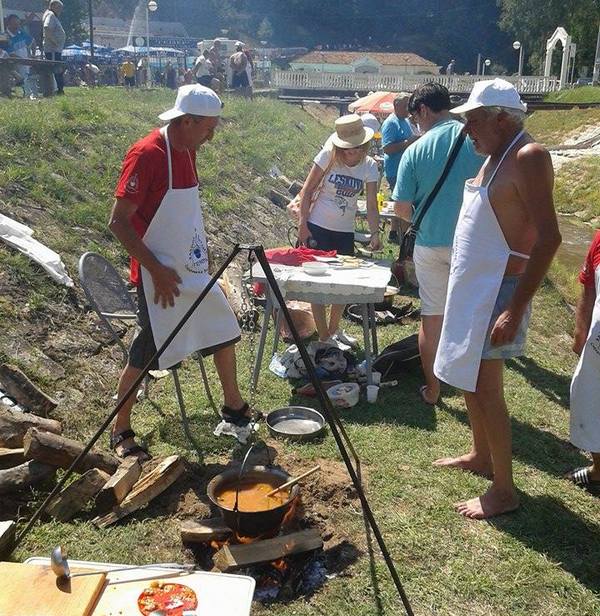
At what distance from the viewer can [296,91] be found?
139 feet

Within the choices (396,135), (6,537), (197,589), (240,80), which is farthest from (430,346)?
(240,80)

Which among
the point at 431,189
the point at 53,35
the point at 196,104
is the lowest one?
the point at 431,189

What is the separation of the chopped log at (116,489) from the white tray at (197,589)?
900 mm

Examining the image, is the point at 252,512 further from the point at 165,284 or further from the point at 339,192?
the point at 339,192

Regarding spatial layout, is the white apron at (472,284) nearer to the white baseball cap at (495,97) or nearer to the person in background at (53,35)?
the white baseball cap at (495,97)

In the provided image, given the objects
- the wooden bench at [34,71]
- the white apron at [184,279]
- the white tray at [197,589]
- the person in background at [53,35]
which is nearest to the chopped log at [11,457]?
the white apron at [184,279]

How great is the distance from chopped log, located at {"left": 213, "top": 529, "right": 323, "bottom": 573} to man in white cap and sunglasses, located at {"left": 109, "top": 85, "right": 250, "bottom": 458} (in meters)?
1.21

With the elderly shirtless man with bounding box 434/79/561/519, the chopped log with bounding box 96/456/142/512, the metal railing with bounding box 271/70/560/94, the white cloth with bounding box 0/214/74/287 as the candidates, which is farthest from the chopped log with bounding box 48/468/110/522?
the metal railing with bounding box 271/70/560/94

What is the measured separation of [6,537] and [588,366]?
124 inches

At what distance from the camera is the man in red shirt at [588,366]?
3.69 meters

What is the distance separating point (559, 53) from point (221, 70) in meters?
45.4

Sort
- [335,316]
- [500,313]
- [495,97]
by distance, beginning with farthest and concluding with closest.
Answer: [335,316], [500,313], [495,97]

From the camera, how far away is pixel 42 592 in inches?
93.1

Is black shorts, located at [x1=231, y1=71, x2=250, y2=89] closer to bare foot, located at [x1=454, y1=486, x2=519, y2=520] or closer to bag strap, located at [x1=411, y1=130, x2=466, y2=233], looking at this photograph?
bag strap, located at [x1=411, y1=130, x2=466, y2=233]
